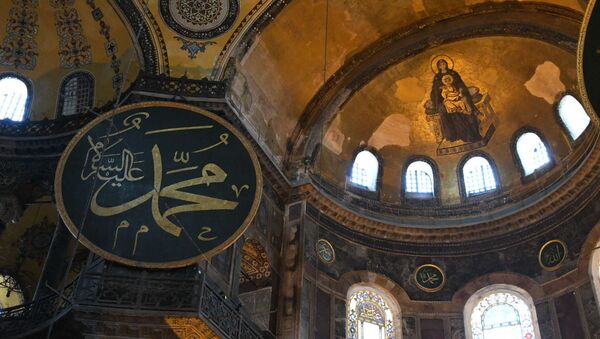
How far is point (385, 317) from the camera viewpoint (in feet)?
43.0

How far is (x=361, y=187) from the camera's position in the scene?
14.4 m

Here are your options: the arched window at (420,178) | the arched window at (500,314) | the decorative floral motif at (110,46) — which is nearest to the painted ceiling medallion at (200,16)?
the decorative floral motif at (110,46)

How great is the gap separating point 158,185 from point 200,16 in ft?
13.0

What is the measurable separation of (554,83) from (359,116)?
12.3 ft

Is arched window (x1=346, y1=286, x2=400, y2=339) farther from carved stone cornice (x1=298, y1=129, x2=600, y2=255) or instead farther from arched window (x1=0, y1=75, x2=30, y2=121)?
arched window (x1=0, y1=75, x2=30, y2=121)

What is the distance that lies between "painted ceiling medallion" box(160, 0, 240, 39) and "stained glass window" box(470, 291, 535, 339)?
6735mm

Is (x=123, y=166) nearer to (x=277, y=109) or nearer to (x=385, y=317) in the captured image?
(x=277, y=109)

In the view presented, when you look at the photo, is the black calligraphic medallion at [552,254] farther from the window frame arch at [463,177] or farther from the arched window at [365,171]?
the arched window at [365,171]

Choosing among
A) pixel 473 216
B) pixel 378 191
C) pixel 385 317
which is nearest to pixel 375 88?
pixel 378 191

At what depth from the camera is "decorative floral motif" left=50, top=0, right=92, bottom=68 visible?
13.3 metres

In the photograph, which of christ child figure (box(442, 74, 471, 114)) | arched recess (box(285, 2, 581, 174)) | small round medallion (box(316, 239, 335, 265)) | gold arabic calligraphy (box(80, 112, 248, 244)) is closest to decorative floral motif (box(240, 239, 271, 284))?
small round medallion (box(316, 239, 335, 265))

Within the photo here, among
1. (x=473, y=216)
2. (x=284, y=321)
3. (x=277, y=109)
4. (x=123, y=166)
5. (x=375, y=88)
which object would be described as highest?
(x=375, y=88)

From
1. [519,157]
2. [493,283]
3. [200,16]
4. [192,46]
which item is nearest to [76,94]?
[192,46]

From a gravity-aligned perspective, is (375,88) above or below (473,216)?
above
